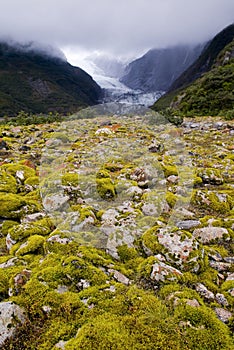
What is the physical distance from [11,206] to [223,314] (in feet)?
23.5

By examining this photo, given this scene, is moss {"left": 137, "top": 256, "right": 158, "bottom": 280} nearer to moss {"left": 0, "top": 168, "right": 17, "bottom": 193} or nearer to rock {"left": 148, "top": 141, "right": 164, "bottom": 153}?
moss {"left": 0, "top": 168, "right": 17, "bottom": 193}

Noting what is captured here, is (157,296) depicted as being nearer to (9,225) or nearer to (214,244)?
(214,244)

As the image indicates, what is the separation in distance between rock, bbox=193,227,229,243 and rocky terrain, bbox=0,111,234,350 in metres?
0.03

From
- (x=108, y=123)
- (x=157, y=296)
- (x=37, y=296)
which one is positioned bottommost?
(x=157, y=296)

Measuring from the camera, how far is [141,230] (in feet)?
23.7

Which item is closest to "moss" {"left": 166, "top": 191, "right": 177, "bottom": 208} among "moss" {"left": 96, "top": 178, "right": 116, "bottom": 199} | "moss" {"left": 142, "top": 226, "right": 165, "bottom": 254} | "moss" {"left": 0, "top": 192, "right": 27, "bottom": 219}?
"moss" {"left": 96, "top": 178, "right": 116, "bottom": 199}

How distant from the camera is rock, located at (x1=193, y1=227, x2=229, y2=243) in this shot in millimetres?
7113

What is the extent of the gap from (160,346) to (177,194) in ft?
23.0

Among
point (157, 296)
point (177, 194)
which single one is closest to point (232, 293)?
point (157, 296)

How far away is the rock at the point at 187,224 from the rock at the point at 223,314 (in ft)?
10.7

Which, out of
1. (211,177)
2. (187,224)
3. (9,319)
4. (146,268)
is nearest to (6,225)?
(9,319)

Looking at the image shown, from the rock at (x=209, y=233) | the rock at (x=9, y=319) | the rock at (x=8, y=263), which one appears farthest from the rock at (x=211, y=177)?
the rock at (x=9, y=319)

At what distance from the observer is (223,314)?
4562 mm

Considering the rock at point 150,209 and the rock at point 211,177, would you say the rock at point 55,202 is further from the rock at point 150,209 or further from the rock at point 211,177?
the rock at point 211,177
